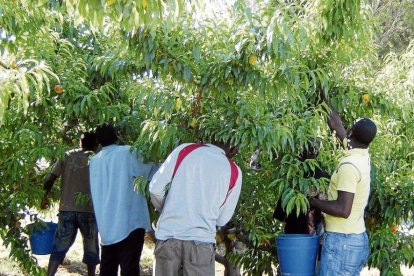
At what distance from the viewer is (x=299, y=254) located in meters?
4.11

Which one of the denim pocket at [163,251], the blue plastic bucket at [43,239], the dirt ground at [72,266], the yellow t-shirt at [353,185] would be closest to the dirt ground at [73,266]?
the dirt ground at [72,266]

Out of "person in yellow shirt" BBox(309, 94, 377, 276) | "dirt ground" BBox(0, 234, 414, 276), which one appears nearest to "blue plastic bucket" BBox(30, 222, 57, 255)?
"dirt ground" BBox(0, 234, 414, 276)

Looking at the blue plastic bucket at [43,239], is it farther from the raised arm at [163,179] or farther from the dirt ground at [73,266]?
the raised arm at [163,179]

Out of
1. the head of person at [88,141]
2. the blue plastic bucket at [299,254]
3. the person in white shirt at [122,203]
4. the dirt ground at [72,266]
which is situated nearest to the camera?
the blue plastic bucket at [299,254]

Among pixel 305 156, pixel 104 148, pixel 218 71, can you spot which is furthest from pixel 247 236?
pixel 218 71

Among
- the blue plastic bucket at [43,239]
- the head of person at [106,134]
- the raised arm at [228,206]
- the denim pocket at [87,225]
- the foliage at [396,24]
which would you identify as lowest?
the blue plastic bucket at [43,239]

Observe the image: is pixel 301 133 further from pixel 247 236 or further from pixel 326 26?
pixel 247 236

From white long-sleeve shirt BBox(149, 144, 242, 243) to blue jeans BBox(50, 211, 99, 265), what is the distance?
2096mm

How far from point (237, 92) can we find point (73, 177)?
2.34 metres

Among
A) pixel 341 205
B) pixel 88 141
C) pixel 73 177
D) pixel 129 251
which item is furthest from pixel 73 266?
pixel 341 205

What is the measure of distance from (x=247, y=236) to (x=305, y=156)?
0.91 metres

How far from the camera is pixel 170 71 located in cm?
368

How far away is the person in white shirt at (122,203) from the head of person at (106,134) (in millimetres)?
100

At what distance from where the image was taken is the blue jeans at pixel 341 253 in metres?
3.91
